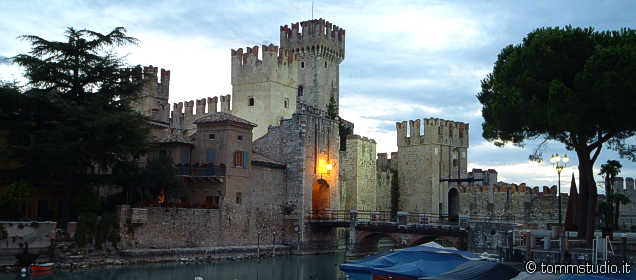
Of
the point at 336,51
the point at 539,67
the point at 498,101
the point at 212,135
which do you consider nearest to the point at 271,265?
the point at 212,135

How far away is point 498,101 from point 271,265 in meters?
12.8

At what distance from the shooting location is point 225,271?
2814 centimetres

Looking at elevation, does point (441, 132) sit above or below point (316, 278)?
above

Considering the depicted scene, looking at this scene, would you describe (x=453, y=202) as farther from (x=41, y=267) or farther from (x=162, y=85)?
(x=41, y=267)

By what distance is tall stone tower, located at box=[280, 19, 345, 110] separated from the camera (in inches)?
2095

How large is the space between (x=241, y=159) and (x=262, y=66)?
459 inches

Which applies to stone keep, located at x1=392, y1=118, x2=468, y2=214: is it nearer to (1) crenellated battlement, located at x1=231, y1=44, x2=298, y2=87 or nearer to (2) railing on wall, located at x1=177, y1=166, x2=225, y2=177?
(1) crenellated battlement, located at x1=231, y1=44, x2=298, y2=87

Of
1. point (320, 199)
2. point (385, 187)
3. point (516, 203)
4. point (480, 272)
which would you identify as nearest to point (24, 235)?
point (480, 272)

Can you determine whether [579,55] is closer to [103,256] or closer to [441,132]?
[103,256]

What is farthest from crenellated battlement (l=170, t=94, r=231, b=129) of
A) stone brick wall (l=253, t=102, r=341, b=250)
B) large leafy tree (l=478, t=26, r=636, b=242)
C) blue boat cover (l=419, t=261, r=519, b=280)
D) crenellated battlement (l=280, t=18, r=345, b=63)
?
blue boat cover (l=419, t=261, r=519, b=280)

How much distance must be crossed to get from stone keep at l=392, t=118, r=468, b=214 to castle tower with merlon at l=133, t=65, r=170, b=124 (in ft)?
54.6

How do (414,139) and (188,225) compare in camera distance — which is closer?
(188,225)

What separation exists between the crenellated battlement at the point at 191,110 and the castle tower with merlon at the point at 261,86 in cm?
47

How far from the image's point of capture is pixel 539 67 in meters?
24.2
